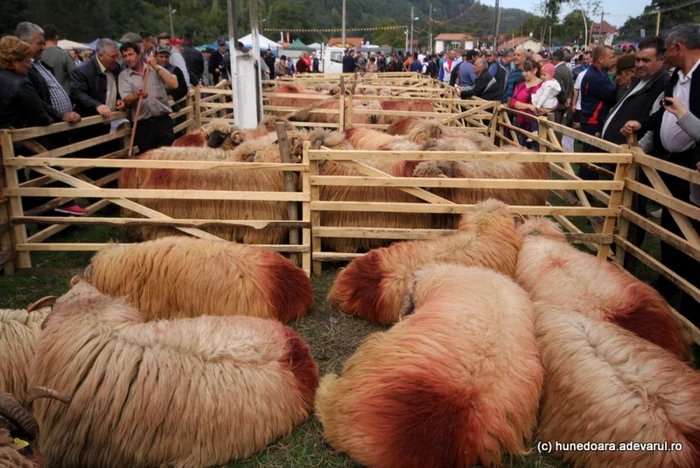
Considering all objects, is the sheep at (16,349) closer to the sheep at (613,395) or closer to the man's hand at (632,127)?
the sheep at (613,395)

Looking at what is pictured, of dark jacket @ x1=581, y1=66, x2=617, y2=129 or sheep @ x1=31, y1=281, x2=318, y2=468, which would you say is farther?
dark jacket @ x1=581, y1=66, x2=617, y2=129

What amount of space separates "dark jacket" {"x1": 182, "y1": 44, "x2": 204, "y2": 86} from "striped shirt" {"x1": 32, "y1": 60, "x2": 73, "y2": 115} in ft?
21.8

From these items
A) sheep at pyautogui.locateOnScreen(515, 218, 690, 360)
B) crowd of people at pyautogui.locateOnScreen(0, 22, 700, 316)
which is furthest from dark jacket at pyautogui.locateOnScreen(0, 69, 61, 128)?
sheep at pyautogui.locateOnScreen(515, 218, 690, 360)

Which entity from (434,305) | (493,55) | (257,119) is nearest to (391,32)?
(493,55)

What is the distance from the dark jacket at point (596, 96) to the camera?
8.58 metres

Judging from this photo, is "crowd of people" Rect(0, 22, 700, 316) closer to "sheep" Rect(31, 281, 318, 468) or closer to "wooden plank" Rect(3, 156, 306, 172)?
"wooden plank" Rect(3, 156, 306, 172)

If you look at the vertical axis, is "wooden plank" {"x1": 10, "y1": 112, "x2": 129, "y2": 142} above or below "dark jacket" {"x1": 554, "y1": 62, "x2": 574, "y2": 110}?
below

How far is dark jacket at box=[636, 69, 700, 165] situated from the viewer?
435cm

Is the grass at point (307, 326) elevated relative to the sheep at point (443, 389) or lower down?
lower down

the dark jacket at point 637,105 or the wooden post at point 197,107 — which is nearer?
the dark jacket at point 637,105

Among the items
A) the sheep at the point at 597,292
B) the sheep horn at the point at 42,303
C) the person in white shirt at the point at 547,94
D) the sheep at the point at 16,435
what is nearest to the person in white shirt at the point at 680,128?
the sheep at the point at 597,292

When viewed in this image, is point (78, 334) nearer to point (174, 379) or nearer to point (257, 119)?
point (174, 379)

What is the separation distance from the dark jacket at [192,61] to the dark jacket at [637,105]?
1018 centimetres

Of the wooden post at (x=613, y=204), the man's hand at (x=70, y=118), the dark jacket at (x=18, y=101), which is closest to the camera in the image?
the wooden post at (x=613, y=204)
